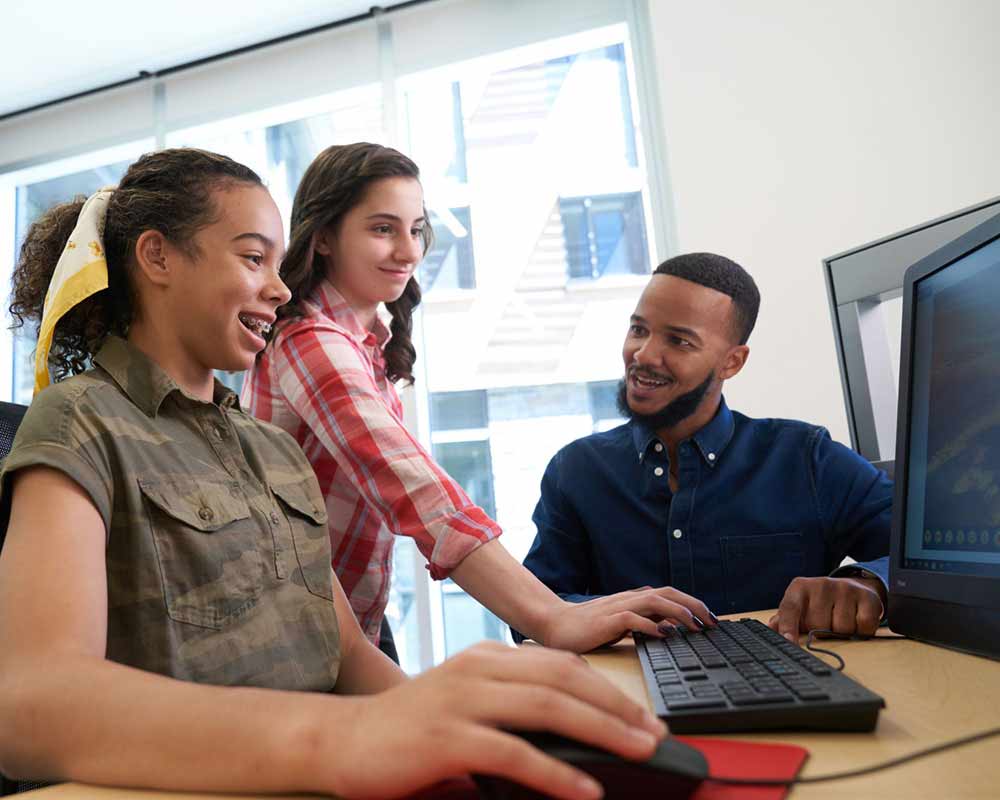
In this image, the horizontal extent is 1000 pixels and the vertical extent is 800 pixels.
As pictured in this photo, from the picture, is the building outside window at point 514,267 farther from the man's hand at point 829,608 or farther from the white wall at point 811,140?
the man's hand at point 829,608

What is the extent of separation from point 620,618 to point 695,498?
1.84ft

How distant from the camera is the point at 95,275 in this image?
92 cm

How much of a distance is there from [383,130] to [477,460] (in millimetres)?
1296

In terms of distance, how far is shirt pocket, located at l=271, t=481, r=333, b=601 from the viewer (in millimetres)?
922

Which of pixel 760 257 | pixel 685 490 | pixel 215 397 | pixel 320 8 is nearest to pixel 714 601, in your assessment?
pixel 685 490

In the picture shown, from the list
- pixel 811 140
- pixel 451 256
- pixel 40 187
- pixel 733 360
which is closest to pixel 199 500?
pixel 733 360

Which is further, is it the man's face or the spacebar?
the man's face

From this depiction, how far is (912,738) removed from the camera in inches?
19.5

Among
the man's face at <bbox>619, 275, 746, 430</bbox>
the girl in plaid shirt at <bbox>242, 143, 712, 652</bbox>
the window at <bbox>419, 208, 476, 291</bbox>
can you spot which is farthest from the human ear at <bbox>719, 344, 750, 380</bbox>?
the window at <bbox>419, 208, 476, 291</bbox>

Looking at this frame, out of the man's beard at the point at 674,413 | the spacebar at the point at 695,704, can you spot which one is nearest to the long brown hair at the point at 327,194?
the man's beard at the point at 674,413

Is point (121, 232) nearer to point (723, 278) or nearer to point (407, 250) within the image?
point (407, 250)

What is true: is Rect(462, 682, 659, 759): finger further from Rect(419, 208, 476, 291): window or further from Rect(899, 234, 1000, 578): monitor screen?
Rect(419, 208, 476, 291): window

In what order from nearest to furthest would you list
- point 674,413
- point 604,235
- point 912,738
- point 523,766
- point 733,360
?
point 523,766 < point 912,738 < point 674,413 < point 733,360 < point 604,235

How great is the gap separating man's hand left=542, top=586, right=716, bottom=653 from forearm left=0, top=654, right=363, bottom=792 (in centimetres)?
48
